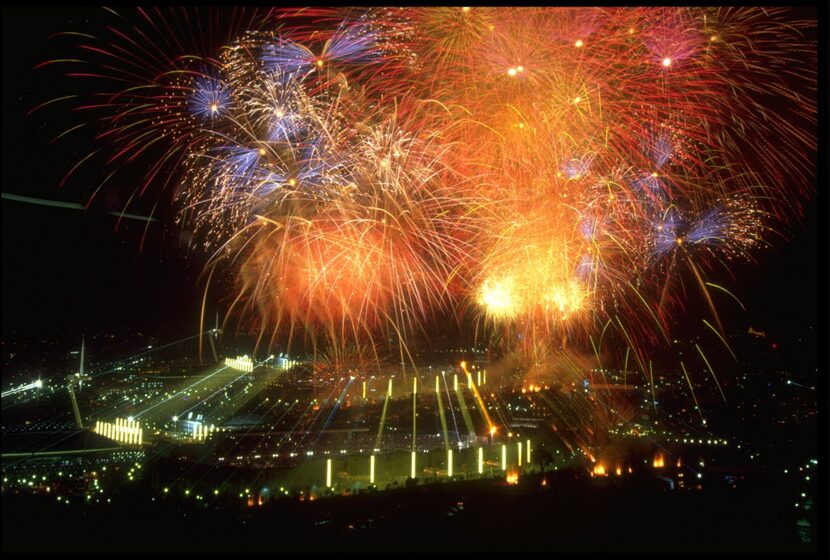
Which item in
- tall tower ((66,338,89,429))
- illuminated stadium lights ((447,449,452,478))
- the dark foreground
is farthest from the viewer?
illuminated stadium lights ((447,449,452,478))

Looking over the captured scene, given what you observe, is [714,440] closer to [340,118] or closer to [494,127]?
[494,127]

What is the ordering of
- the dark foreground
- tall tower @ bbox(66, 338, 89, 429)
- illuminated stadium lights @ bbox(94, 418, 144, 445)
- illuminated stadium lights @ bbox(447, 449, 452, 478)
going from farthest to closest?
illuminated stadium lights @ bbox(447, 449, 452, 478)
illuminated stadium lights @ bbox(94, 418, 144, 445)
tall tower @ bbox(66, 338, 89, 429)
the dark foreground

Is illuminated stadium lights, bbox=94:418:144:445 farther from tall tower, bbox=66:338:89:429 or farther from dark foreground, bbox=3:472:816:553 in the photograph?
dark foreground, bbox=3:472:816:553

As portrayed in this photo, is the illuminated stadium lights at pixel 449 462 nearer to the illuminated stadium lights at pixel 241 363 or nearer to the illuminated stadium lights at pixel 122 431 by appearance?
the illuminated stadium lights at pixel 122 431

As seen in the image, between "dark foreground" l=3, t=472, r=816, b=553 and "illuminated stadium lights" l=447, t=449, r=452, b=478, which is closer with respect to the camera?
"dark foreground" l=3, t=472, r=816, b=553

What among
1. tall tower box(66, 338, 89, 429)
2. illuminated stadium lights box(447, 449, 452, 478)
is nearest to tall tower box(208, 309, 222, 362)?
tall tower box(66, 338, 89, 429)
